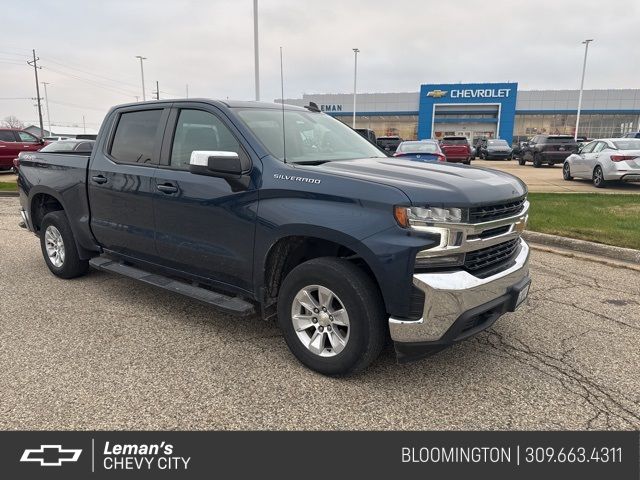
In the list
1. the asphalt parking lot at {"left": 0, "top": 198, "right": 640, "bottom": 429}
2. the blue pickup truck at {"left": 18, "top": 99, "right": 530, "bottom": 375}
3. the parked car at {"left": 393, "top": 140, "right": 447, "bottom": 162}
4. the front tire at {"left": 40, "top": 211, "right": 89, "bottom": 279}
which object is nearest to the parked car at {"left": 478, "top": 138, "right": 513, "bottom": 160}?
the parked car at {"left": 393, "top": 140, "right": 447, "bottom": 162}

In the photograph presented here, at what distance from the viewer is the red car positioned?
18641 millimetres

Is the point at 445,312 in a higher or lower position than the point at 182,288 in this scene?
higher

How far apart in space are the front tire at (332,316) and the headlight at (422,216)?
457 mm

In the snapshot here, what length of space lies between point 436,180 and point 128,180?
2760 mm

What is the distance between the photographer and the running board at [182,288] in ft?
11.6

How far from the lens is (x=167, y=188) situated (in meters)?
3.93

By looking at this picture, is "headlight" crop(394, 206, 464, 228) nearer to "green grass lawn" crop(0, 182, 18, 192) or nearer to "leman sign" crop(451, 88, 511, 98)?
"green grass lawn" crop(0, 182, 18, 192)
